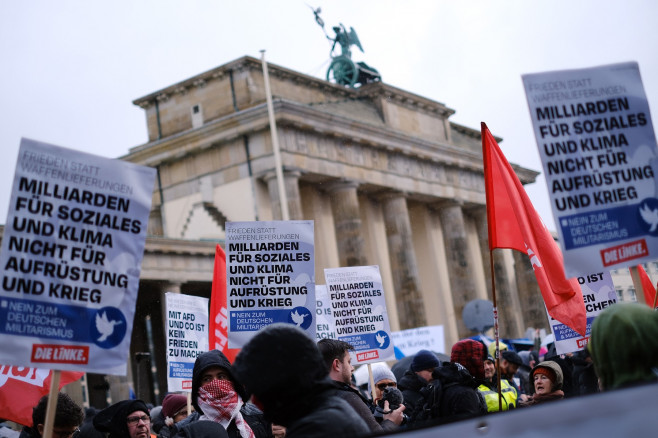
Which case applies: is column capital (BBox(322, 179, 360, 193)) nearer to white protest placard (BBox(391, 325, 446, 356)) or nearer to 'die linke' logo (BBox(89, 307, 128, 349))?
white protest placard (BBox(391, 325, 446, 356))

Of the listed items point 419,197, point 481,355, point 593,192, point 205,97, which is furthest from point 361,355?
point 419,197

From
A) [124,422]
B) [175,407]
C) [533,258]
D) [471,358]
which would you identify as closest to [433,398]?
[471,358]

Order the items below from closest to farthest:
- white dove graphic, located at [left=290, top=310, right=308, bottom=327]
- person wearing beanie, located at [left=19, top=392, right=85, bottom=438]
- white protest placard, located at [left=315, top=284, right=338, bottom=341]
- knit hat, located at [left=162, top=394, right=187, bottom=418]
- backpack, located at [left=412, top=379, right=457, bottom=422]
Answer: person wearing beanie, located at [left=19, top=392, right=85, bottom=438] < backpack, located at [left=412, top=379, right=457, bottom=422] < white dove graphic, located at [left=290, top=310, right=308, bottom=327] < knit hat, located at [left=162, top=394, right=187, bottom=418] < white protest placard, located at [left=315, top=284, right=338, bottom=341]

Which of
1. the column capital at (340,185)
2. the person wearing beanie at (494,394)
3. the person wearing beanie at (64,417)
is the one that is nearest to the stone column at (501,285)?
the column capital at (340,185)

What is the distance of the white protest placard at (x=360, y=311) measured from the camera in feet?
32.3

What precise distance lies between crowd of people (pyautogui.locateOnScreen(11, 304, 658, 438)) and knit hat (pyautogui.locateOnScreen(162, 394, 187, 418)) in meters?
0.01

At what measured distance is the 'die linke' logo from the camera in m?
4.70

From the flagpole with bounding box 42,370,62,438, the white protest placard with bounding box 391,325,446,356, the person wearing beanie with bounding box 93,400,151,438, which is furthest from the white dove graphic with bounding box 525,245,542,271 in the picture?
the white protest placard with bounding box 391,325,446,356

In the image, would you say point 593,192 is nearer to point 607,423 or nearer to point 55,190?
point 607,423

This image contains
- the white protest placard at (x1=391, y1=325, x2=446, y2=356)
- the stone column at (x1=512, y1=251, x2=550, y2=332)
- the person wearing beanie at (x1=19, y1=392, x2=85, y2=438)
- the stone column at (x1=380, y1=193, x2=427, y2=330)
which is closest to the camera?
the person wearing beanie at (x1=19, y1=392, x2=85, y2=438)

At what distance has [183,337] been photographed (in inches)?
401

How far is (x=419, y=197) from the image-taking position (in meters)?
44.6

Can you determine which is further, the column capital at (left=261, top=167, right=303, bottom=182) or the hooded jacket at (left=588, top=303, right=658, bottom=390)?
the column capital at (left=261, top=167, right=303, bottom=182)

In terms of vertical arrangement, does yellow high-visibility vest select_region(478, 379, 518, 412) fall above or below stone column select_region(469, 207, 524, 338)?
below
